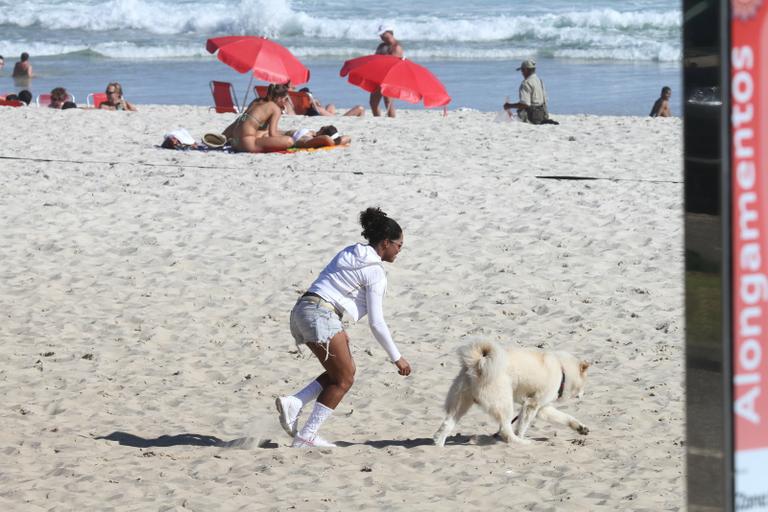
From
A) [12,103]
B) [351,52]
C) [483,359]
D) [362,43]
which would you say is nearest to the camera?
[483,359]

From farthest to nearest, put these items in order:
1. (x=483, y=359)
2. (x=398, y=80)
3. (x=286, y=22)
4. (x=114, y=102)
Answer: (x=286, y=22)
(x=114, y=102)
(x=398, y=80)
(x=483, y=359)

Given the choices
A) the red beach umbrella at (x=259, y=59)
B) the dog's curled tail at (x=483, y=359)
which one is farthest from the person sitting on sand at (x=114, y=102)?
the dog's curled tail at (x=483, y=359)

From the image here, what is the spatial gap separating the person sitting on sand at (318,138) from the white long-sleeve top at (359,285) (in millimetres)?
8269

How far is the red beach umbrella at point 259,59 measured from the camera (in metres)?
15.0

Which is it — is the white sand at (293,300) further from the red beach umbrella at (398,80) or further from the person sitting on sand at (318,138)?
the red beach umbrella at (398,80)

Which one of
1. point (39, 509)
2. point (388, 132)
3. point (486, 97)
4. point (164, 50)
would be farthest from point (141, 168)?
point (164, 50)

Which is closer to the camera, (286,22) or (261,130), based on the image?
(261,130)

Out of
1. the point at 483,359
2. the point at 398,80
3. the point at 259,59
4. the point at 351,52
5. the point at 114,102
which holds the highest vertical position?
the point at 259,59

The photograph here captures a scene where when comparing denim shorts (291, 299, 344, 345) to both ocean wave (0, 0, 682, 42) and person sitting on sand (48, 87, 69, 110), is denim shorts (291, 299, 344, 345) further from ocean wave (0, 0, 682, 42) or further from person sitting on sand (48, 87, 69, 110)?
ocean wave (0, 0, 682, 42)

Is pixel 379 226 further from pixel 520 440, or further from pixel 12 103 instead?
pixel 12 103

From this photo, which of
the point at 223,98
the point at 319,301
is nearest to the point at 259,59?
the point at 223,98

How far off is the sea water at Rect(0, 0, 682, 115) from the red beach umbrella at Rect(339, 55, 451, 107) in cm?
472

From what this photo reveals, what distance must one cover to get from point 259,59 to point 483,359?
10127 millimetres

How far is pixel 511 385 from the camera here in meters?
5.84
